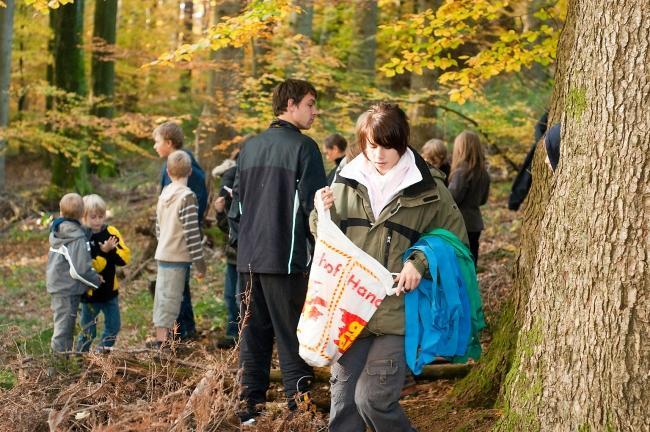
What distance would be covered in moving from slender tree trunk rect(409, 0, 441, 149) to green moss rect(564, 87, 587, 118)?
7666 mm

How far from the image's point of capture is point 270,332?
5.31 meters

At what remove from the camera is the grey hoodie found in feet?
21.2

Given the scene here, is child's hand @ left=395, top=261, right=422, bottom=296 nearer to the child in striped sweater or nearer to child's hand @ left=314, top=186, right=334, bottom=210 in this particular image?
child's hand @ left=314, top=186, right=334, bottom=210

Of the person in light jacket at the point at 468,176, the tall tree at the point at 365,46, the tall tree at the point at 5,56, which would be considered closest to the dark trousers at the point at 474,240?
the person in light jacket at the point at 468,176

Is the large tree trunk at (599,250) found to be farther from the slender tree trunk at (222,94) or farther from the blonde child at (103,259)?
the slender tree trunk at (222,94)

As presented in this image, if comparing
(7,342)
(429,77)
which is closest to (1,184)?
(429,77)

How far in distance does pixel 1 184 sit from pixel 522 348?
16016mm

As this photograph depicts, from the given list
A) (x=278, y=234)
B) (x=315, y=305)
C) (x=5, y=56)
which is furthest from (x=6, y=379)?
(x=5, y=56)

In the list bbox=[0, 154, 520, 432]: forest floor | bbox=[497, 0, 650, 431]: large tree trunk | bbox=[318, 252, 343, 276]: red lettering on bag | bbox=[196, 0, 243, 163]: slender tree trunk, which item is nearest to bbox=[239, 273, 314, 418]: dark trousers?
bbox=[0, 154, 520, 432]: forest floor

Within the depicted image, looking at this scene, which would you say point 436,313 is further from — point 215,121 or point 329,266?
point 215,121

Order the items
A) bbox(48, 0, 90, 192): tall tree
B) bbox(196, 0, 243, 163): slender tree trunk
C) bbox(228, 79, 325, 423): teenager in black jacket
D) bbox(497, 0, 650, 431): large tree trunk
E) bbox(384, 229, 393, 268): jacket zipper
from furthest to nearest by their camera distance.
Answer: bbox(48, 0, 90, 192): tall tree, bbox(196, 0, 243, 163): slender tree trunk, bbox(228, 79, 325, 423): teenager in black jacket, bbox(384, 229, 393, 268): jacket zipper, bbox(497, 0, 650, 431): large tree trunk

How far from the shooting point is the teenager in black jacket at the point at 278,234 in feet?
16.7

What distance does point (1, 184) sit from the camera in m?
17.6

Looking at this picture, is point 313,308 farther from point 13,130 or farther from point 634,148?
point 13,130
